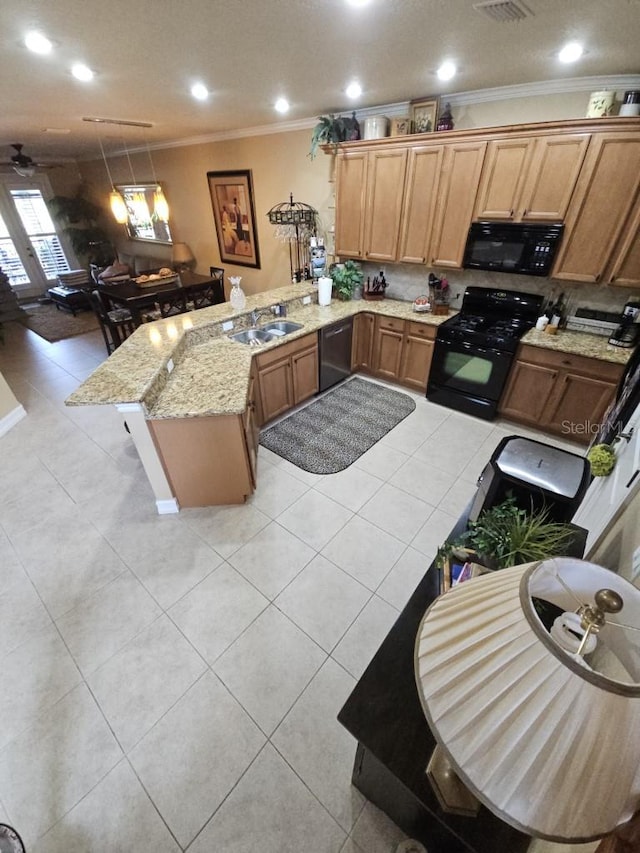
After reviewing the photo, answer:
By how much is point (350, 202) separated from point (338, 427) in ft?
8.20

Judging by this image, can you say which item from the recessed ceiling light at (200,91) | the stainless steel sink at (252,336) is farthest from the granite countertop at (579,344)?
the recessed ceiling light at (200,91)

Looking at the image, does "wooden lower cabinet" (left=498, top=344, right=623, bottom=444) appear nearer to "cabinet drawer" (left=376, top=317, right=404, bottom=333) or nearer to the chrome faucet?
"cabinet drawer" (left=376, top=317, right=404, bottom=333)

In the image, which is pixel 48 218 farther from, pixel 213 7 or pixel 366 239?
pixel 213 7

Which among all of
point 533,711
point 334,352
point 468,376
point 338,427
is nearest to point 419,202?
point 334,352

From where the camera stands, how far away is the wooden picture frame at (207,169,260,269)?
519cm

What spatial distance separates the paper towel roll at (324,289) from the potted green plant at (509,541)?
3.36m

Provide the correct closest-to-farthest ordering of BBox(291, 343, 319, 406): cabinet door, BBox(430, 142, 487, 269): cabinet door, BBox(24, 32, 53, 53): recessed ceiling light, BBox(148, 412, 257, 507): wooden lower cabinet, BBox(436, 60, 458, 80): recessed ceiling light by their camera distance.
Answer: BBox(24, 32, 53, 53): recessed ceiling light < BBox(148, 412, 257, 507): wooden lower cabinet < BBox(436, 60, 458, 80): recessed ceiling light < BBox(430, 142, 487, 269): cabinet door < BBox(291, 343, 319, 406): cabinet door

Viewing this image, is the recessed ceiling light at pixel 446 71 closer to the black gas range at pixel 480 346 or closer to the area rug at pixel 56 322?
the black gas range at pixel 480 346

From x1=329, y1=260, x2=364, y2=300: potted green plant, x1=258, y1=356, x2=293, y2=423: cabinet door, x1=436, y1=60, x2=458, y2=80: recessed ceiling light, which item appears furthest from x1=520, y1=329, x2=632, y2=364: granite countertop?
x1=258, y1=356, x2=293, y2=423: cabinet door

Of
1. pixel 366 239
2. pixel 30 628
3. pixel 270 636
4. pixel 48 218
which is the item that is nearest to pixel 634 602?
pixel 270 636

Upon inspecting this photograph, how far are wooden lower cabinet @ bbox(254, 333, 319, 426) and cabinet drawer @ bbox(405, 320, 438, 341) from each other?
3.39 feet

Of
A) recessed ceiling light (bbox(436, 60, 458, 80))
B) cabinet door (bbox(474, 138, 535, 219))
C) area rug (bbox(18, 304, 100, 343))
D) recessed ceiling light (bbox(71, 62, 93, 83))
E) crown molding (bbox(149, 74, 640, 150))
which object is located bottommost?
area rug (bbox(18, 304, 100, 343))

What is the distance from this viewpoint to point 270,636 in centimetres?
196

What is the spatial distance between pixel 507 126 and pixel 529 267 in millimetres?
1100
